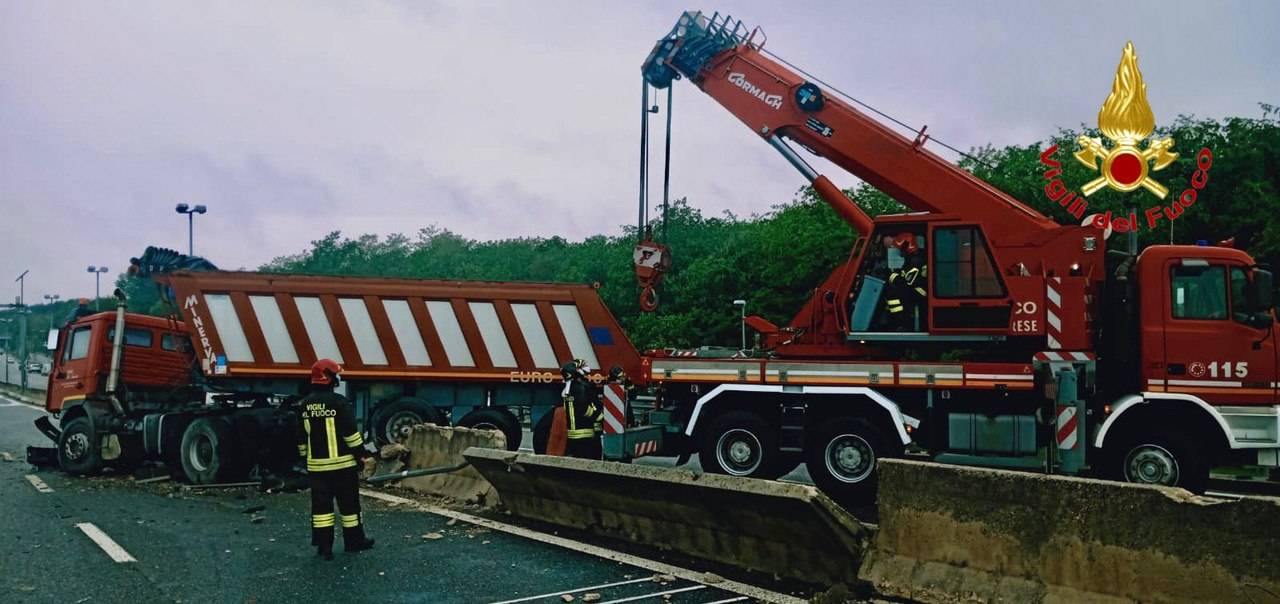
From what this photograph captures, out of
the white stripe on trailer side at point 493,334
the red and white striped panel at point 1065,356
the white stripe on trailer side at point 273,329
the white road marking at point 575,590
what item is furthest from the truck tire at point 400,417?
the red and white striped panel at point 1065,356

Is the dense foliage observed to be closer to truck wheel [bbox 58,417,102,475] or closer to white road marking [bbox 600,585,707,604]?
truck wheel [bbox 58,417,102,475]

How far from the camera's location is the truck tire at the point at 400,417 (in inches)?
539

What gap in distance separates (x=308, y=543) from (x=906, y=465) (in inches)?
189

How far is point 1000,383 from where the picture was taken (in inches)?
381

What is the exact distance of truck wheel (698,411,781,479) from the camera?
10.3m

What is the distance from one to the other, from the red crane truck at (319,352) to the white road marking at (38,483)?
45 centimetres

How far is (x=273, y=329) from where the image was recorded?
533 inches

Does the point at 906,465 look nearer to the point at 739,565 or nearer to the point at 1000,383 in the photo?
the point at 739,565

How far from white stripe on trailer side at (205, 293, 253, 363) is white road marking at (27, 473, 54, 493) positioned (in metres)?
2.65

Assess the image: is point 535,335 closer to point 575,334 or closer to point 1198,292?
point 575,334

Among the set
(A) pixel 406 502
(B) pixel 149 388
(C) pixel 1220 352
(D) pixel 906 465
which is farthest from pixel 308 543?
(C) pixel 1220 352

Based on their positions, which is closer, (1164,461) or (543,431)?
(1164,461)

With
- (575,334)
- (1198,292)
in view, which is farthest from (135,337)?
(1198,292)

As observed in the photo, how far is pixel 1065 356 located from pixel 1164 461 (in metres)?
1.31
